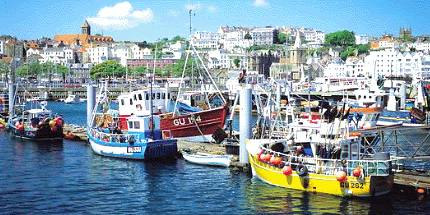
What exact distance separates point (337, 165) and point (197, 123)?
18.7 meters

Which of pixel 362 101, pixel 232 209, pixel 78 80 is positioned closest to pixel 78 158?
pixel 232 209

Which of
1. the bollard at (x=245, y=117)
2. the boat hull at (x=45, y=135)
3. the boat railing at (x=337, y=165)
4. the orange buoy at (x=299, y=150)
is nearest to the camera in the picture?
the boat railing at (x=337, y=165)

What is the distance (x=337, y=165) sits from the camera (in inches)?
1137

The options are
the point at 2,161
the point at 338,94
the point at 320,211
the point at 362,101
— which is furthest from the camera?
the point at 338,94

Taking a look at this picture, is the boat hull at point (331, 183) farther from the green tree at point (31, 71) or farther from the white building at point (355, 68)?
the green tree at point (31, 71)

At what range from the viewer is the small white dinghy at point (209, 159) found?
121 feet

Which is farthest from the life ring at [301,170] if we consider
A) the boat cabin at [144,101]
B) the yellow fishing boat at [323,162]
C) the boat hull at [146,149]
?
the boat cabin at [144,101]

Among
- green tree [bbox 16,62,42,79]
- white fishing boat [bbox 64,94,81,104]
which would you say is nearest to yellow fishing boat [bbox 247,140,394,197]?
white fishing boat [bbox 64,94,81,104]

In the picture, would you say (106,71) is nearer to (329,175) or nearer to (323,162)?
(323,162)

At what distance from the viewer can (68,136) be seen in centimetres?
5356

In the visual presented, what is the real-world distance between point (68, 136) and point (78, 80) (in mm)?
146823

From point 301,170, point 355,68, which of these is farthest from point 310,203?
point 355,68

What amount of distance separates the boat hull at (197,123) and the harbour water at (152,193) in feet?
21.0

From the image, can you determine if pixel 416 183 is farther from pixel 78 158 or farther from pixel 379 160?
pixel 78 158
